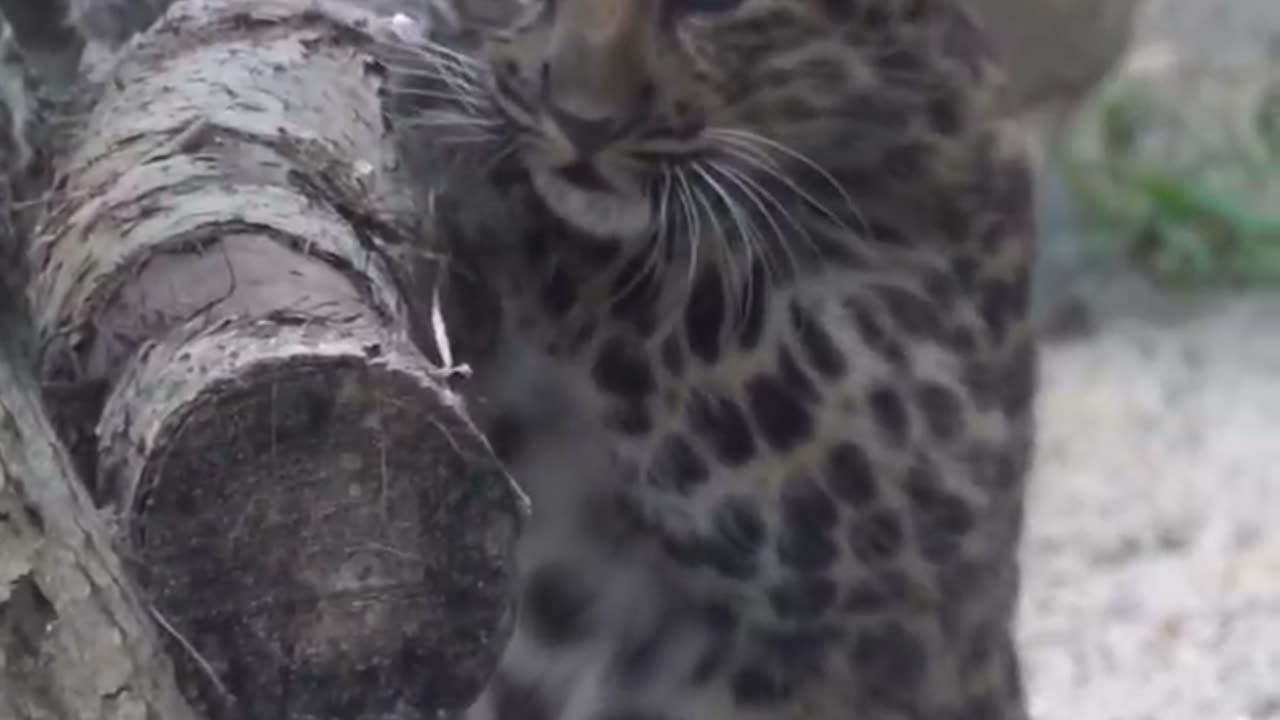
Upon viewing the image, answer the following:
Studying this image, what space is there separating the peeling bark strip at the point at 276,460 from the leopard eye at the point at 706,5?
70 cm

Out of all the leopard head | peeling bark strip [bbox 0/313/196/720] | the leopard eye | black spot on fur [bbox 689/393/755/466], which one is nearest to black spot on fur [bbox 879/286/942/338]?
the leopard head

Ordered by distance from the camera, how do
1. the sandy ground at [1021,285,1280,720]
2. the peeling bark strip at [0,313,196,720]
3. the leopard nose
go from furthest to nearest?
1. the sandy ground at [1021,285,1280,720]
2. the leopard nose
3. the peeling bark strip at [0,313,196,720]

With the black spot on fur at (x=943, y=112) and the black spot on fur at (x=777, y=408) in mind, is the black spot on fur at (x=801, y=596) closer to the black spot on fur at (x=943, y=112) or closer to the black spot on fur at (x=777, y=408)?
the black spot on fur at (x=777, y=408)

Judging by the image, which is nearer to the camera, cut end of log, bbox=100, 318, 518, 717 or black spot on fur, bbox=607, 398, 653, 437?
cut end of log, bbox=100, 318, 518, 717

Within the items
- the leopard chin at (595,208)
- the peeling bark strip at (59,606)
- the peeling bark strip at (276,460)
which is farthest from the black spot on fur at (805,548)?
the peeling bark strip at (59,606)

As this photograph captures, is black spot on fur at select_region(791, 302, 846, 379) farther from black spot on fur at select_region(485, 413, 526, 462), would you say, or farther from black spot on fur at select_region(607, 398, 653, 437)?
black spot on fur at select_region(485, 413, 526, 462)

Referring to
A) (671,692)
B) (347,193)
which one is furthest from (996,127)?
(347,193)

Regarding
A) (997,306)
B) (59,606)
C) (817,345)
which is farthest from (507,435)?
(59,606)

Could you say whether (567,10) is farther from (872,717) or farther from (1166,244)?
(1166,244)

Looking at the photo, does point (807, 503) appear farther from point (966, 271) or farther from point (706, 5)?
point (706, 5)

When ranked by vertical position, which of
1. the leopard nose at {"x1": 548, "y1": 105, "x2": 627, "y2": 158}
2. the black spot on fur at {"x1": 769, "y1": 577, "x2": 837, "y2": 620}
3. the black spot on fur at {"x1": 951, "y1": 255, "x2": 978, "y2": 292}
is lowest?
the black spot on fur at {"x1": 769, "y1": 577, "x2": 837, "y2": 620}

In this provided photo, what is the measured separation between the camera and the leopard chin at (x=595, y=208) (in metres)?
2.58

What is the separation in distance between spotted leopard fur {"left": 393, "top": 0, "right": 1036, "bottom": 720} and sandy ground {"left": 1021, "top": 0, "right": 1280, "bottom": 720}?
1.29m

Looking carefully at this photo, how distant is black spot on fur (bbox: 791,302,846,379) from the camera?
280 cm
